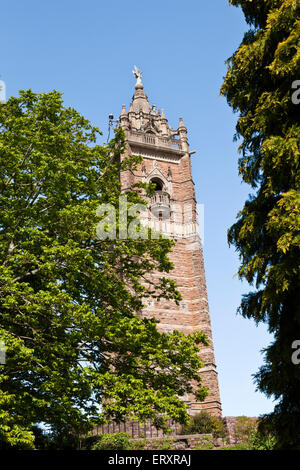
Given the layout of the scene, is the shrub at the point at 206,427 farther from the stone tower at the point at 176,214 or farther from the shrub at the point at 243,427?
the stone tower at the point at 176,214

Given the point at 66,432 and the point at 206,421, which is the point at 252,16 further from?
the point at 206,421

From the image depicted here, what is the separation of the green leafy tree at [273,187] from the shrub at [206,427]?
11689 millimetres

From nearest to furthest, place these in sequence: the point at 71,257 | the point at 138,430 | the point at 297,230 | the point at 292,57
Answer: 1. the point at 297,230
2. the point at 292,57
3. the point at 71,257
4. the point at 138,430

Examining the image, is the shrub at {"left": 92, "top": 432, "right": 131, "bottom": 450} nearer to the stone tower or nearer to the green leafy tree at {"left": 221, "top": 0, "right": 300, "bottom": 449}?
the stone tower

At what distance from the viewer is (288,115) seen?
335 inches

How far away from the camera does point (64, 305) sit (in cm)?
1068

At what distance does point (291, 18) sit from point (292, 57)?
2.70 feet

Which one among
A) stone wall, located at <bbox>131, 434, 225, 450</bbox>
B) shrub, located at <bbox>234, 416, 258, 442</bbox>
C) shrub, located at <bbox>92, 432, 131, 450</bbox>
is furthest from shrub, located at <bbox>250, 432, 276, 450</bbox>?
shrub, located at <bbox>92, 432, 131, 450</bbox>

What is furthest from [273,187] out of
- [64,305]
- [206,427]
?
[206,427]

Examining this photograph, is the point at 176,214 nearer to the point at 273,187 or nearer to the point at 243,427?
the point at 243,427

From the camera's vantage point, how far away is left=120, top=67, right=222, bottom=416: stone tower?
27.9 meters

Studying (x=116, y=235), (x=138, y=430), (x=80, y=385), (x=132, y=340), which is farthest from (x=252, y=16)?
(x=138, y=430)

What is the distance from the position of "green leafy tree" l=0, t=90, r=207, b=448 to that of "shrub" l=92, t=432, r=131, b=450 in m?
5.09
